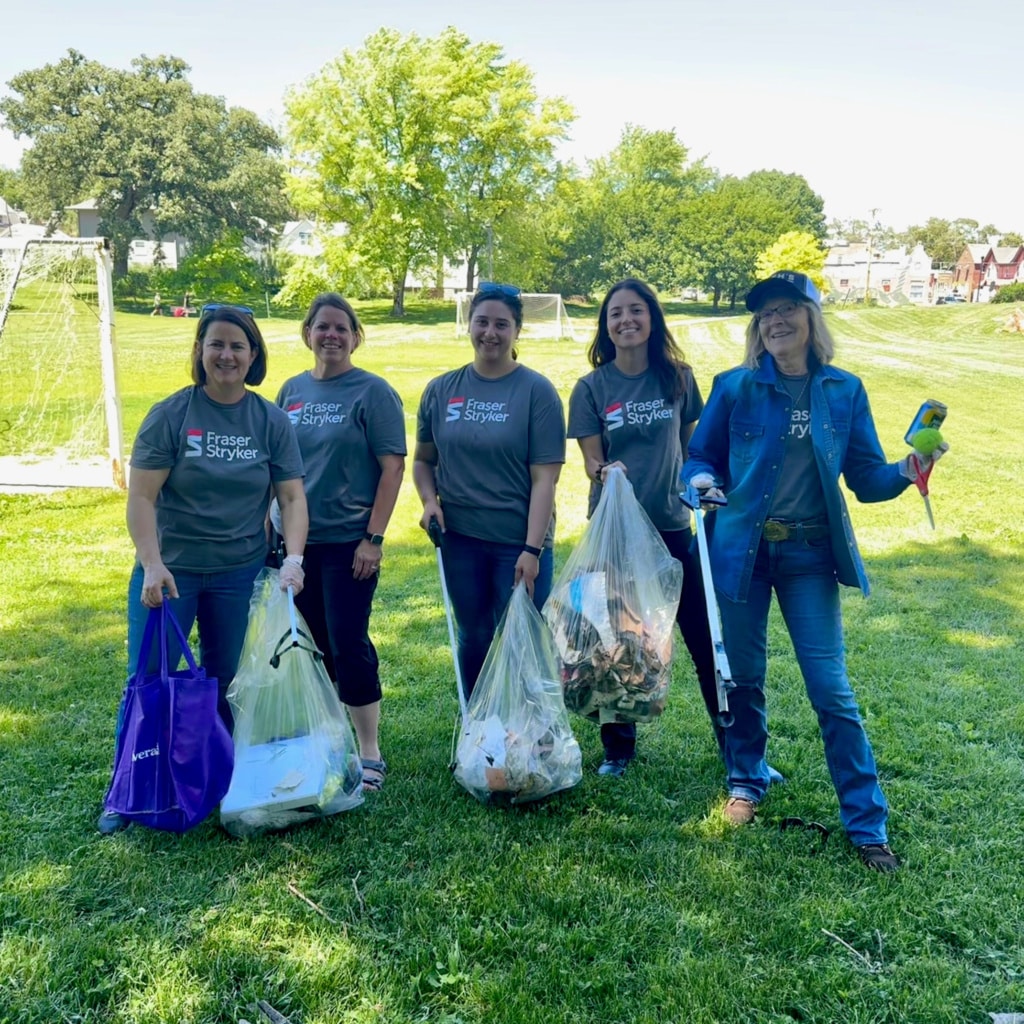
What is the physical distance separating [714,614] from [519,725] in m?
0.78

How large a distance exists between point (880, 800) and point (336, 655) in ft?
6.50

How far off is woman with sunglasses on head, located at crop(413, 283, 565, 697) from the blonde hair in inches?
27.8

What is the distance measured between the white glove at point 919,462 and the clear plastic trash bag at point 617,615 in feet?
2.77

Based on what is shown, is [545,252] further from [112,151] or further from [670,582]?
[670,582]

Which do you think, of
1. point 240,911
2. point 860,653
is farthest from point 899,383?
point 240,911

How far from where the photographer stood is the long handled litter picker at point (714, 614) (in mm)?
2842

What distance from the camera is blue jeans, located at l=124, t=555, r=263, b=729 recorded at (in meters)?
3.08

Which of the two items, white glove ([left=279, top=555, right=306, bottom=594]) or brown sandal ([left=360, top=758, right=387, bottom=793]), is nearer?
white glove ([left=279, top=555, right=306, bottom=594])

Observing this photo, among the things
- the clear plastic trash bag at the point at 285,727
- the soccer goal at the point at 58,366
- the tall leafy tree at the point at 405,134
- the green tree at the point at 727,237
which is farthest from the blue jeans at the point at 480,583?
the green tree at the point at 727,237

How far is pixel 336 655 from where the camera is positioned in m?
3.40

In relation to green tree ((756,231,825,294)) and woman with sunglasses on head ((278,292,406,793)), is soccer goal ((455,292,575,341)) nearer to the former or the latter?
green tree ((756,231,825,294))

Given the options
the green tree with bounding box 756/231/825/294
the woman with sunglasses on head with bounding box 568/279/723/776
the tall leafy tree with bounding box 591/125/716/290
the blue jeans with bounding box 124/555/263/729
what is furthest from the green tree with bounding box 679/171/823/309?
the blue jeans with bounding box 124/555/263/729

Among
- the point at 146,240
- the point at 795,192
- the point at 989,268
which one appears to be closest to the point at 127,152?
the point at 146,240

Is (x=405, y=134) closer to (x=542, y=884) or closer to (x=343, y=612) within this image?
(x=343, y=612)
